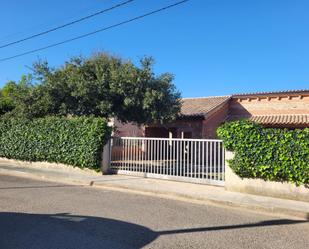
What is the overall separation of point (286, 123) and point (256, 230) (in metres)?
15.3

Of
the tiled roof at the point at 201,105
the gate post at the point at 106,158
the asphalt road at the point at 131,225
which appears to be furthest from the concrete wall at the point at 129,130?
the asphalt road at the point at 131,225

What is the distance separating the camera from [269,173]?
362 inches

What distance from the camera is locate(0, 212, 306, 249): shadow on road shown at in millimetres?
4973

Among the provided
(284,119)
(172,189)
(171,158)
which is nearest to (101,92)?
(171,158)

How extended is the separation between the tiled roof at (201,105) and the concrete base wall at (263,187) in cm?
1127

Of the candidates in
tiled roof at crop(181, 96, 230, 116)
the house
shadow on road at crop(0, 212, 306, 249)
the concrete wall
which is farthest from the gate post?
tiled roof at crop(181, 96, 230, 116)

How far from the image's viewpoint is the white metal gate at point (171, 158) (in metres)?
11.1

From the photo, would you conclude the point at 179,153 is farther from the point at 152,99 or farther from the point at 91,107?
the point at 91,107

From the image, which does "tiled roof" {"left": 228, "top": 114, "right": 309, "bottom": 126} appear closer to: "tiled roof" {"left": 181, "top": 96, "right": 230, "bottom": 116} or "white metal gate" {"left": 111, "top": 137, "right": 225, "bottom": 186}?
"tiled roof" {"left": 181, "top": 96, "right": 230, "bottom": 116}

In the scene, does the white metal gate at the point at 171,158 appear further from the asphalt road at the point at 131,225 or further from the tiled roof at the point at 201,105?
the tiled roof at the point at 201,105

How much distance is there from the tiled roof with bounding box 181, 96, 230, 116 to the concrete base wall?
37.0 ft

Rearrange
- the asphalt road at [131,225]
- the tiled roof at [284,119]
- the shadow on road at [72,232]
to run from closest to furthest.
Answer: the shadow on road at [72,232] < the asphalt road at [131,225] < the tiled roof at [284,119]

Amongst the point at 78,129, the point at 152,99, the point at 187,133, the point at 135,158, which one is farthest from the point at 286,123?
the point at 78,129

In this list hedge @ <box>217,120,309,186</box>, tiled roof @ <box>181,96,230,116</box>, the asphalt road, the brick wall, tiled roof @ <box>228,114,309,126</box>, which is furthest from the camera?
tiled roof @ <box>181,96,230,116</box>
